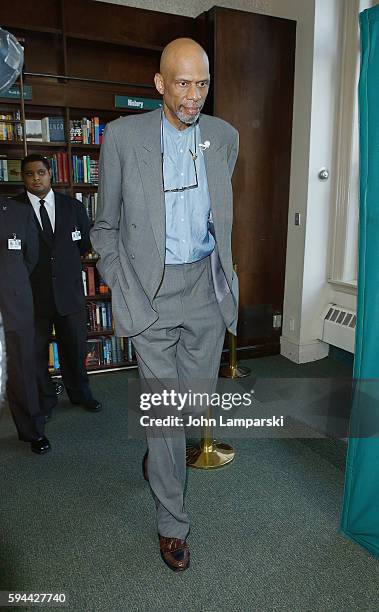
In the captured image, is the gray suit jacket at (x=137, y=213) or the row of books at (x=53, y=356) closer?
the gray suit jacket at (x=137, y=213)

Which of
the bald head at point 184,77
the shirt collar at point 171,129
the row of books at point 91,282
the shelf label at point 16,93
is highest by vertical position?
the shelf label at point 16,93

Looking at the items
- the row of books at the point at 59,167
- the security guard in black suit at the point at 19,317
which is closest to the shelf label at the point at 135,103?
the row of books at the point at 59,167

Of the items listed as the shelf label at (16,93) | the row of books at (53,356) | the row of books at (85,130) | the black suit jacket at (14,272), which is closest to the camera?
the black suit jacket at (14,272)

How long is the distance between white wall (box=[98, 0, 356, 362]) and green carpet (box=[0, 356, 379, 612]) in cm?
148

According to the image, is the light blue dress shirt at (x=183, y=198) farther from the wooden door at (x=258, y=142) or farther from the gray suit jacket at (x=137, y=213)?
the wooden door at (x=258, y=142)

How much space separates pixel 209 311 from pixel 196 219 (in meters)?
0.32

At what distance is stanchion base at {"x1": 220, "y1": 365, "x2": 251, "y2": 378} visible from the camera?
3502mm

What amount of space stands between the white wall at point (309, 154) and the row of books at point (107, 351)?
1.32m

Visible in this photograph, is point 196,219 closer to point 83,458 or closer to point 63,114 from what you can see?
point 83,458

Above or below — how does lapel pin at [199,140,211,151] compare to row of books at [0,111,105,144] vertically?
below

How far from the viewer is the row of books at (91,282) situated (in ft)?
11.8

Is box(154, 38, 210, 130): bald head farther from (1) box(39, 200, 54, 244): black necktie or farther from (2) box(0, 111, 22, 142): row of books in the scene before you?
(2) box(0, 111, 22, 142): row of books

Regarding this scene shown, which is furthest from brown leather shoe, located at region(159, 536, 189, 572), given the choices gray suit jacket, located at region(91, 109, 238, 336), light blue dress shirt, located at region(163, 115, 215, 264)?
light blue dress shirt, located at region(163, 115, 215, 264)

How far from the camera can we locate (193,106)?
4.70 ft
